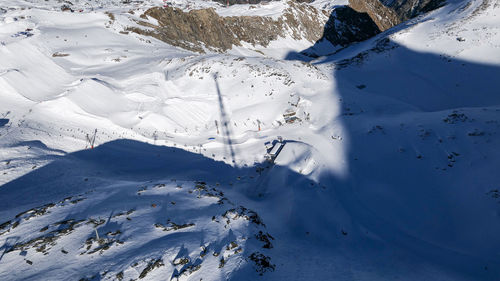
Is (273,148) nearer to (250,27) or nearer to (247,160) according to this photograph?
(247,160)

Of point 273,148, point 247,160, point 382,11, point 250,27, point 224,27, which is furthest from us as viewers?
point 382,11

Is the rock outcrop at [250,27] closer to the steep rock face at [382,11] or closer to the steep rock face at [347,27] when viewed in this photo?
the steep rock face at [347,27]

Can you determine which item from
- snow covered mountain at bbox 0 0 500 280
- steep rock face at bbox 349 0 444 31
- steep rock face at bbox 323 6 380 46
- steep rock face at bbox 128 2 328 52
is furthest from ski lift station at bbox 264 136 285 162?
steep rock face at bbox 349 0 444 31

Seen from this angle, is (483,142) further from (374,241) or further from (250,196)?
(250,196)

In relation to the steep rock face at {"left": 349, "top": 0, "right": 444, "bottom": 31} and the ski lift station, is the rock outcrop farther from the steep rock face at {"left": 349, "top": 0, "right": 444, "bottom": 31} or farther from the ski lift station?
the ski lift station

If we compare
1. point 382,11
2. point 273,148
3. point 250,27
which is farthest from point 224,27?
point 382,11

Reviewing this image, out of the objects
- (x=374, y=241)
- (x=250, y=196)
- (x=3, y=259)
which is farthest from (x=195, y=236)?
(x=374, y=241)
